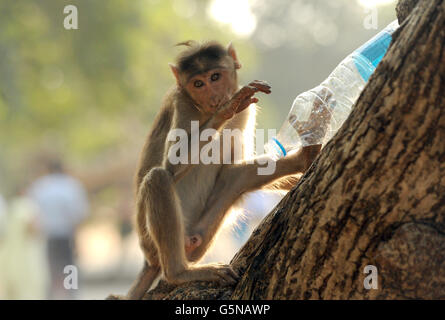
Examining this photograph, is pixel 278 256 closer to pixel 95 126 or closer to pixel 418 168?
pixel 418 168

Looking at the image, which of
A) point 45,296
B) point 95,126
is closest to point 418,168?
point 45,296

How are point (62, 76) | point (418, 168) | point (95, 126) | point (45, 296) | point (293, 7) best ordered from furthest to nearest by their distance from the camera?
1. point (293, 7)
2. point (95, 126)
3. point (62, 76)
4. point (45, 296)
5. point (418, 168)

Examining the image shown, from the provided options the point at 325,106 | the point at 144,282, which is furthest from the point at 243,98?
the point at 144,282

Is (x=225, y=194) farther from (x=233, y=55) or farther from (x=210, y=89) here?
(x=233, y=55)

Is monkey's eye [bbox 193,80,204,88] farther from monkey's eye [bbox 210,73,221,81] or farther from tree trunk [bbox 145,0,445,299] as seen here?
tree trunk [bbox 145,0,445,299]

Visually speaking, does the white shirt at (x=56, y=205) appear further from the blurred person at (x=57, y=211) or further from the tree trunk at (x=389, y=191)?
the tree trunk at (x=389, y=191)

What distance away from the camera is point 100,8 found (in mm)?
16906

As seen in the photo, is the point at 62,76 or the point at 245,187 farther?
the point at 62,76

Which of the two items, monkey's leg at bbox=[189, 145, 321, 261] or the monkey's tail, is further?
monkey's leg at bbox=[189, 145, 321, 261]

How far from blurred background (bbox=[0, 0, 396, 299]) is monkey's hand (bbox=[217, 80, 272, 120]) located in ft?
4.80

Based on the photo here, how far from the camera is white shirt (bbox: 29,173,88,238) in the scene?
10148 millimetres

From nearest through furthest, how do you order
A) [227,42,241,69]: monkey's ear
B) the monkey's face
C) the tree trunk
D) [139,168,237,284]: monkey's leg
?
the tree trunk, [139,168,237,284]: monkey's leg, the monkey's face, [227,42,241,69]: monkey's ear

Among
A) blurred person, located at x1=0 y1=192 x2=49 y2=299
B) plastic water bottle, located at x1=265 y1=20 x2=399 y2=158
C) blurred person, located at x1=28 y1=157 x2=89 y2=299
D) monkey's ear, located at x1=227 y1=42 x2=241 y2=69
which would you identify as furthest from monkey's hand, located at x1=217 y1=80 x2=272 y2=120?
blurred person, located at x1=0 y1=192 x2=49 y2=299

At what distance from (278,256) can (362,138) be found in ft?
2.52
